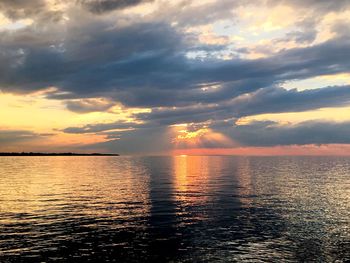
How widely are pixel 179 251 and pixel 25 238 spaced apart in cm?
1813

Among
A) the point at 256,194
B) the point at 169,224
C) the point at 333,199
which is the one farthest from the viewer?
the point at 256,194

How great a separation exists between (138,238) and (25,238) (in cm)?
1289

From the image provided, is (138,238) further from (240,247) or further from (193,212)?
(193,212)

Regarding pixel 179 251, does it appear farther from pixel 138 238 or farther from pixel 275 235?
pixel 275 235

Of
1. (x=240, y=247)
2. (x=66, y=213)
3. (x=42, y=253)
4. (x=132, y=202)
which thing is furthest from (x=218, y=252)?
(x=132, y=202)

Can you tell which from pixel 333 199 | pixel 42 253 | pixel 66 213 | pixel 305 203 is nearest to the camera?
pixel 42 253

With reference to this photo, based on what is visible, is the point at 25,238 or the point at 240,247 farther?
the point at 25,238

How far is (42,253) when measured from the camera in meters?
35.0

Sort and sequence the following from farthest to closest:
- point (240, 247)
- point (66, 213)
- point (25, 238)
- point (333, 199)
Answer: point (333, 199), point (66, 213), point (25, 238), point (240, 247)

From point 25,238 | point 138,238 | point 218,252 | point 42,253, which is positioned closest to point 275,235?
point 218,252

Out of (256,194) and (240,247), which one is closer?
(240,247)

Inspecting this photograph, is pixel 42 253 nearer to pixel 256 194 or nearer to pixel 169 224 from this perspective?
pixel 169 224

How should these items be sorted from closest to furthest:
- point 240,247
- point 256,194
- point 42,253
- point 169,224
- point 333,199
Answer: point 42,253
point 240,247
point 169,224
point 333,199
point 256,194

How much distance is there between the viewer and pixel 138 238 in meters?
41.2
